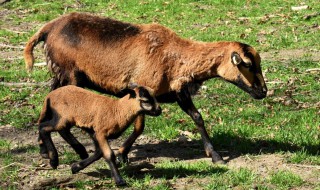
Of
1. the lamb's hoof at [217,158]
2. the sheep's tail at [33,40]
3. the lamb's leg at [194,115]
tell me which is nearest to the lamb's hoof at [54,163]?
the sheep's tail at [33,40]

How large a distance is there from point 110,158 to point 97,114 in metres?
0.51

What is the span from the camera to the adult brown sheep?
7855 mm

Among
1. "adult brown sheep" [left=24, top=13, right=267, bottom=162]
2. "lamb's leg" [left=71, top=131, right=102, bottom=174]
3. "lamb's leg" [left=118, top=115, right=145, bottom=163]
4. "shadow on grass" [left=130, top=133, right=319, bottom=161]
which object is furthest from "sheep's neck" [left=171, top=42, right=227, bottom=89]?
"lamb's leg" [left=71, top=131, right=102, bottom=174]

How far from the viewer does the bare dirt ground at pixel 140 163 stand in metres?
6.81

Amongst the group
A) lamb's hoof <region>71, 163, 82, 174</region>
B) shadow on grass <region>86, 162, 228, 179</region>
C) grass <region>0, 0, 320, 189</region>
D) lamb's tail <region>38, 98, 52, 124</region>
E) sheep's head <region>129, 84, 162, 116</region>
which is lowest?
grass <region>0, 0, 320, 189</region>

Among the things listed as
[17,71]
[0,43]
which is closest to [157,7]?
[0,43]

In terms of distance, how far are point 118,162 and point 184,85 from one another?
125 centimetres

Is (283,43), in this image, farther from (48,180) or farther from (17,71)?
(48,180)

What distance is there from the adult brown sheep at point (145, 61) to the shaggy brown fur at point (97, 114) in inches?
35.8

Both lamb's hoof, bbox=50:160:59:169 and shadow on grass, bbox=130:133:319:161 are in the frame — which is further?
shadow on grass, bbox=130:133:319:161

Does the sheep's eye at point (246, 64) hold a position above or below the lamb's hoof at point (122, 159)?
above

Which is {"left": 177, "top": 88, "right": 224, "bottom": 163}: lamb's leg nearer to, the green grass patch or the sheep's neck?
the sheep's neck

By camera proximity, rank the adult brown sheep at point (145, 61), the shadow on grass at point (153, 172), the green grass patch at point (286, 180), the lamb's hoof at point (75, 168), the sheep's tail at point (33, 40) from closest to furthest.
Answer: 1. the green grass patch at point (286, 180)
2. the lamb's hoof at point (75, 168)
3. the shadow on grass at point (153, 172)
4. the adult brown sheep at point (145, 61)
5. the sheep's tail at point (33, 40)

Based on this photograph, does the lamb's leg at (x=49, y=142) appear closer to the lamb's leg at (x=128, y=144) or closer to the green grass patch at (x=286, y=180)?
the lamb's leg at (x=128, y=144)
